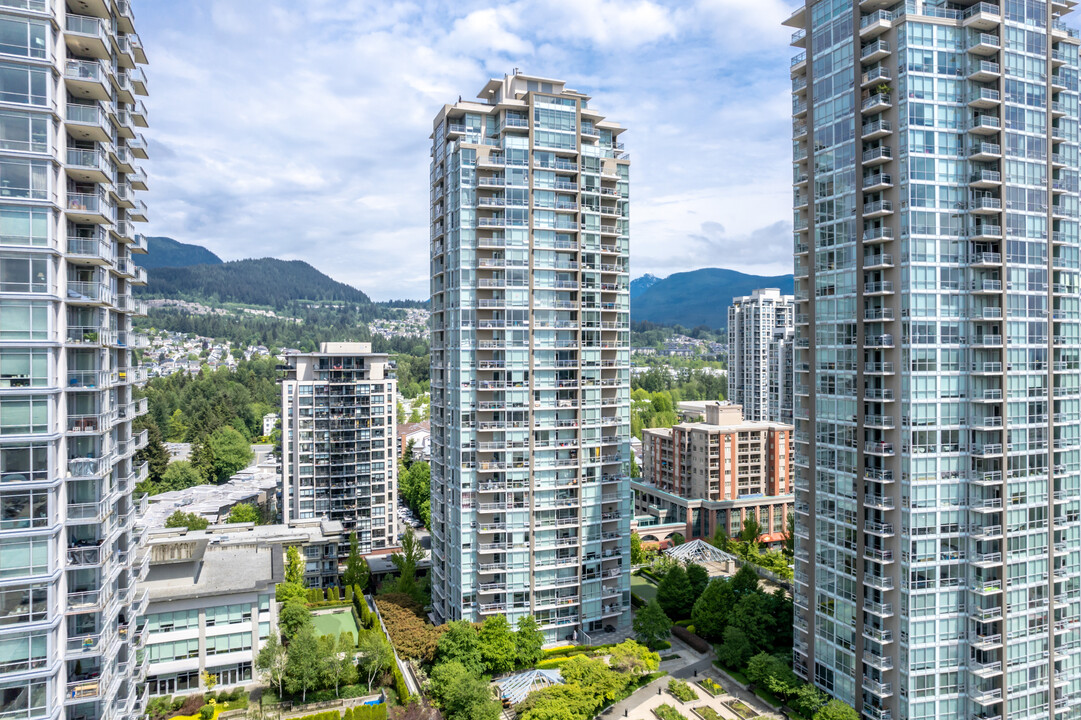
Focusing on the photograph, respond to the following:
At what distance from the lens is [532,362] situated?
53.4m

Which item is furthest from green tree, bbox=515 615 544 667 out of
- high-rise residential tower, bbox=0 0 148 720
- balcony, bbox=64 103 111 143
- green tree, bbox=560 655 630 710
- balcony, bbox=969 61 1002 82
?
balcony, bbox=969 61 1002 82

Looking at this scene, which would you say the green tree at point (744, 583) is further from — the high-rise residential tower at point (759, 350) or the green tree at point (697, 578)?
the high-rise residential tower at point (759, 350)

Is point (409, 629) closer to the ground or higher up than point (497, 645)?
closer to the ground

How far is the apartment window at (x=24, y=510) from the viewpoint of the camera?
85.0ft

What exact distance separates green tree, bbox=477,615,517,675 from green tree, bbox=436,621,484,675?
0.57m

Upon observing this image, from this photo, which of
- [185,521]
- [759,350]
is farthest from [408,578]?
[759,350]

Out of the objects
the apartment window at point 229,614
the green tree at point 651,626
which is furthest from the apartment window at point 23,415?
the green tree at point 651,626

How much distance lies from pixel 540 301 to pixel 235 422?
113 meters

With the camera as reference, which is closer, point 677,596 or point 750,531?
point 677,596

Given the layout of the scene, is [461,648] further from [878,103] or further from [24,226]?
[878,103]

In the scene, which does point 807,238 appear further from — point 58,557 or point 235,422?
point 235,422

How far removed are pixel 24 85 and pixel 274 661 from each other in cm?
3862

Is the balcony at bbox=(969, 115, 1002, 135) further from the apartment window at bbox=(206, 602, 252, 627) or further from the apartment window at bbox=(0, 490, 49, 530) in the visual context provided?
the apartment window at bbox=(206, 602, 252, 627)

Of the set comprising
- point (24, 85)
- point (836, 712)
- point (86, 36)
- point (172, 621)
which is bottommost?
point (836, 712)
